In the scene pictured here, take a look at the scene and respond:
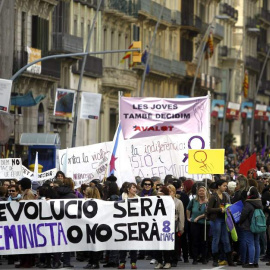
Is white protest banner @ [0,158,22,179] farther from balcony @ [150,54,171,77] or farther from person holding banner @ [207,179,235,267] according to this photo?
balcony @ [150,54,171,77]

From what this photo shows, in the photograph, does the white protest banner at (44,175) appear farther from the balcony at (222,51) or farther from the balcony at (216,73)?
the balcony at (222,51)

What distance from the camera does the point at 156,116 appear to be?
33.6m

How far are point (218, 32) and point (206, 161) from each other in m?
65.0

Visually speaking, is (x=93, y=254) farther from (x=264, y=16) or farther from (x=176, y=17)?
(x=264, y=16)

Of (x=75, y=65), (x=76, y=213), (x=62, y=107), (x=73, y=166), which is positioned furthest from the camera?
(x=75, y=65)

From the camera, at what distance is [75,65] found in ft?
192

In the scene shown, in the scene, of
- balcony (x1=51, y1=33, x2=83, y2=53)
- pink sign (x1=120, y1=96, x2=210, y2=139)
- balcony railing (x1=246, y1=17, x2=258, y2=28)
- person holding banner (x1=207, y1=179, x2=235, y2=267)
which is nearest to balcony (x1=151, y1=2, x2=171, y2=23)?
balcony (x1=51, y1=33, x2=83, y2=53)

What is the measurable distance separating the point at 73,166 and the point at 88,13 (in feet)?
103

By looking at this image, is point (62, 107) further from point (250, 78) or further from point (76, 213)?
point (250, 78)

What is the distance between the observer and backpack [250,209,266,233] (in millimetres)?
23550

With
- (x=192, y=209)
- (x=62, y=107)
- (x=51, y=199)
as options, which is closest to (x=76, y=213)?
(x=51, y=199)

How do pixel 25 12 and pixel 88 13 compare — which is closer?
pixel 25 12

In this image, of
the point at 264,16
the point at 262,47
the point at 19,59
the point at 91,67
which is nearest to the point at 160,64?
the point at 91,67

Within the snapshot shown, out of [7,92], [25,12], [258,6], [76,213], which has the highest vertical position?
[258,6]
